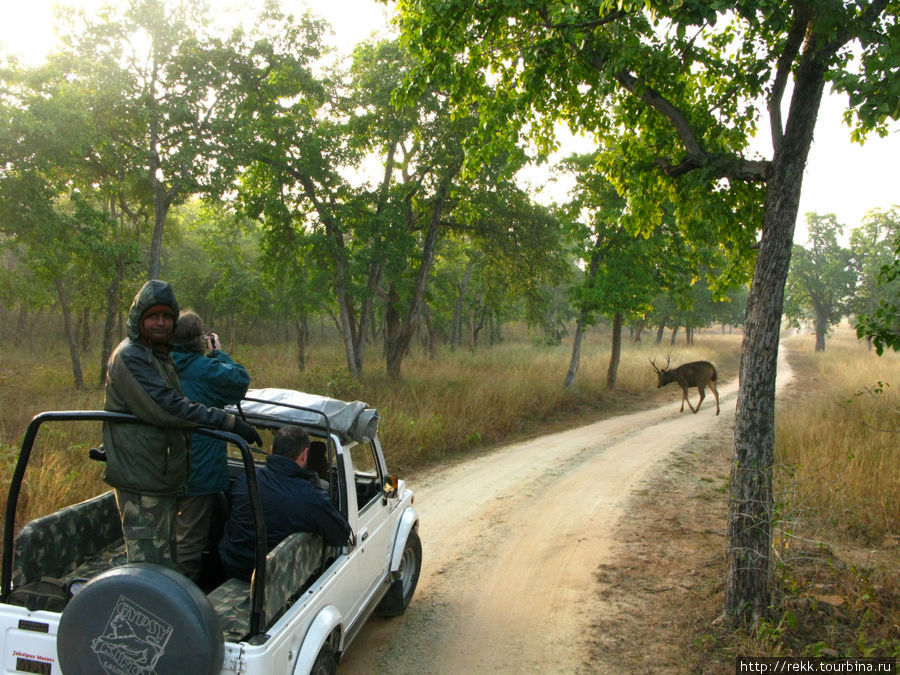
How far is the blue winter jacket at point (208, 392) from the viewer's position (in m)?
3.68

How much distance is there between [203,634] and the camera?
2.41 metres

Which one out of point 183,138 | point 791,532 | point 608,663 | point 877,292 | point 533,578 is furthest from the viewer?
point 877,292

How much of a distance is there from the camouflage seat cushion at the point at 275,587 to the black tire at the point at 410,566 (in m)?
1.67

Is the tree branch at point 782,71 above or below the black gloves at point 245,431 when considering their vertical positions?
above

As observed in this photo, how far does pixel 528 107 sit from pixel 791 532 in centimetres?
486

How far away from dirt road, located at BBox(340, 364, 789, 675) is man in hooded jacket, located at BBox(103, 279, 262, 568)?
2140 millimetres

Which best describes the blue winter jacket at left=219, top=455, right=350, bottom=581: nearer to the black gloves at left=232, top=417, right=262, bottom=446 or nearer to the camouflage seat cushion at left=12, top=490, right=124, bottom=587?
the black gloves at left=232, top=417, right=262, bottom=446

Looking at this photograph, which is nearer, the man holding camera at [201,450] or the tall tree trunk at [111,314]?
the man holding camera at [201,450]

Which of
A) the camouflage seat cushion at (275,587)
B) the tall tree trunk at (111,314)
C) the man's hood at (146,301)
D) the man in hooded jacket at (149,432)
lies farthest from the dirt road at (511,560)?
the tall tree trunk at (111,314)

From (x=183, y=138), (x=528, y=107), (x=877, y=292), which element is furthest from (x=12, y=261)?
(x=877, y=292)

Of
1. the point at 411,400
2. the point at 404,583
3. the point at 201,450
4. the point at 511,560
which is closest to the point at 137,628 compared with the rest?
the point at 201,450

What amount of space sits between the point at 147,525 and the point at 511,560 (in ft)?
14.4

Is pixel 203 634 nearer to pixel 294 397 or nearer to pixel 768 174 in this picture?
pixel 294 397

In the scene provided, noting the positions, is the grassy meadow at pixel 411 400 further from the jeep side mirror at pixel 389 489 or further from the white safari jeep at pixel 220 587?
the jeep side mirror at pixel 389 489
